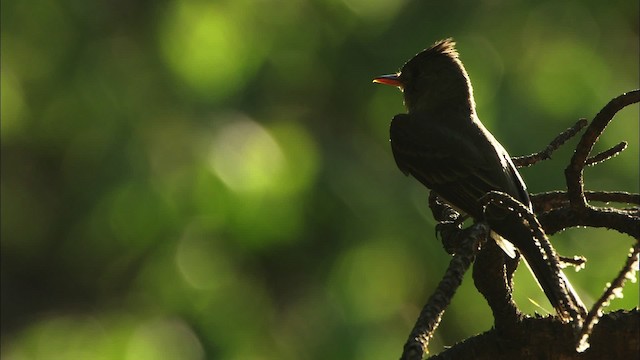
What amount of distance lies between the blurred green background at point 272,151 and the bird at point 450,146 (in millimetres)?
995

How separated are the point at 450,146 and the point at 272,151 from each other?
5.71ft

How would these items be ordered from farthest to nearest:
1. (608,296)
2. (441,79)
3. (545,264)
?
(441,79)
(545,264)
(608,296)

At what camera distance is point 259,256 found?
6.25 metres

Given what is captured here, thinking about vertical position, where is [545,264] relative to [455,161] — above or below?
above

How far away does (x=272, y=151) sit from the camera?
224 inches

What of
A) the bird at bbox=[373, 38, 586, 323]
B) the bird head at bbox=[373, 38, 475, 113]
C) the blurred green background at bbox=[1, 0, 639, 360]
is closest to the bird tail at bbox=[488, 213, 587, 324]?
the bird at bbox=[373, 38, 586, 323]

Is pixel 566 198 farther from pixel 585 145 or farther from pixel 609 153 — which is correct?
pixel 585 145

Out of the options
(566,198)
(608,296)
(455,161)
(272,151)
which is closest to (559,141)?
(566,198)

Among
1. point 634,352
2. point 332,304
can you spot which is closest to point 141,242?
point 332,304

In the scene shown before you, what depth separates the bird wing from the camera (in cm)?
362

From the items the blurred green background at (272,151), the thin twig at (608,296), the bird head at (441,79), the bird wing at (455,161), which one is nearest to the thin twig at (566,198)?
the bird wing at (455,161)

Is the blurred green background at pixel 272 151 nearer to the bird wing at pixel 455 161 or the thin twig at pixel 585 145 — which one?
the bird wing at pixel 455 161

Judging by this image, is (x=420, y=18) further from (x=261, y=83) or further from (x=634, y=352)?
(x=634, y=352)

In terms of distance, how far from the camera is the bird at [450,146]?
11.6 ft
